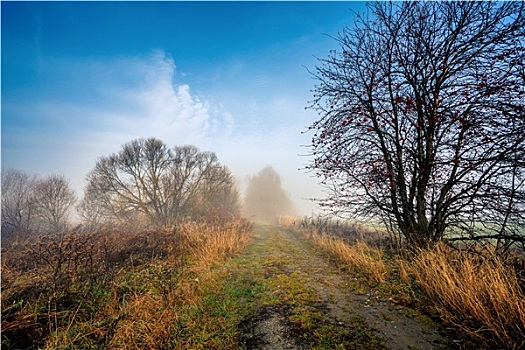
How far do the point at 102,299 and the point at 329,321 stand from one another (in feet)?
13.3

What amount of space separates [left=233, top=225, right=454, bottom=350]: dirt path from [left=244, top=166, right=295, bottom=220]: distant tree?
34.9m

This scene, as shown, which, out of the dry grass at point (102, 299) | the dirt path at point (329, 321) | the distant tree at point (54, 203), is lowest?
the dirt path at point (329, 321)

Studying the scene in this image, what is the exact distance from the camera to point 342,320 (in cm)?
319

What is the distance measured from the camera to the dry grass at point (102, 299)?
270cm

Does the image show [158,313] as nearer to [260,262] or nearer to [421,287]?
[260,262]

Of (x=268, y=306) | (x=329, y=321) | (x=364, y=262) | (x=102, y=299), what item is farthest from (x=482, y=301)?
(x=102, y=299)

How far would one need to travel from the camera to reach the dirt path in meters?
2.62

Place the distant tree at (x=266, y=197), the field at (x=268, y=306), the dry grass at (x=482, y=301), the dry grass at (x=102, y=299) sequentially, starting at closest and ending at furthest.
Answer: the dry grass at (x=482, y=301)
the field at (x=268, y=306)
the dry grass at (x=102, y=299)
the distant tree at (x=266, y=197)

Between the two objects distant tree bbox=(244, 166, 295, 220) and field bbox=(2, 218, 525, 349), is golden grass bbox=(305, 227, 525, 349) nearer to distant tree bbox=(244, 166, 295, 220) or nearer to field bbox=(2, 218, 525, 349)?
field bbox=(2, 218, 525, 349)

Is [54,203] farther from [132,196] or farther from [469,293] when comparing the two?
[469,293]

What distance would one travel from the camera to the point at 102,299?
150 inches

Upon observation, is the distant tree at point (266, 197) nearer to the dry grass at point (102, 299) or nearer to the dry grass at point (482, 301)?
the dry grass at point (102, 299)

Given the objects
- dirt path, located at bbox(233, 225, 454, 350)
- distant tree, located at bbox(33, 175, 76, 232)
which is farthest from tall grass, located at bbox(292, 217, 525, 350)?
distant tree, located at bbox(33, 175, 76, 232)

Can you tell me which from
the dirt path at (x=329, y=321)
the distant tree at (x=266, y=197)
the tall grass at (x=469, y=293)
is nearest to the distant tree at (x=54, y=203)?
the dirt path at (x=329, y=321)
